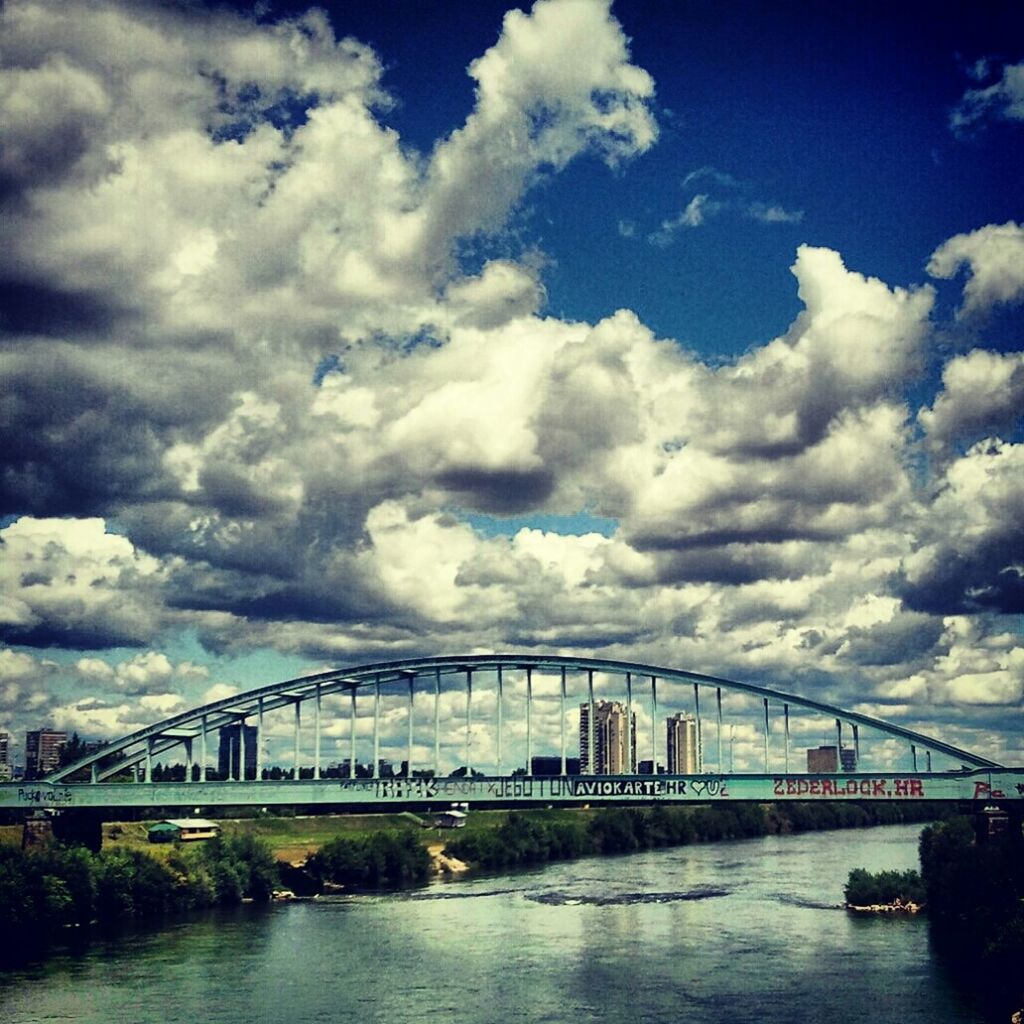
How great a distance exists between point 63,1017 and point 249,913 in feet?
76.9

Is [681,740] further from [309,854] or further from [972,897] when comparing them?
[972,897]

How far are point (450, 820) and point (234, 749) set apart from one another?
18.2 metres

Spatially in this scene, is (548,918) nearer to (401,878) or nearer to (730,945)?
(730,945)

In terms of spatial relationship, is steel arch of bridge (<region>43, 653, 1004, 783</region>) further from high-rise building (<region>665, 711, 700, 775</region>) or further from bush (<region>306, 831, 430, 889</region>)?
high-rise building (<region>665, 711, 700, 775</region>)

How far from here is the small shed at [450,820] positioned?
347ft

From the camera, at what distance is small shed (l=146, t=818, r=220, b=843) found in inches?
3196

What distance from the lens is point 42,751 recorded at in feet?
518

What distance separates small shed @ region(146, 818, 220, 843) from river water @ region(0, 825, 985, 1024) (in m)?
18.7

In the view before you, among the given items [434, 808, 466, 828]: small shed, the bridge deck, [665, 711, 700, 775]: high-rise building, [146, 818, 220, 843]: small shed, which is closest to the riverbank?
[146, 818, 220, 843]: small shed

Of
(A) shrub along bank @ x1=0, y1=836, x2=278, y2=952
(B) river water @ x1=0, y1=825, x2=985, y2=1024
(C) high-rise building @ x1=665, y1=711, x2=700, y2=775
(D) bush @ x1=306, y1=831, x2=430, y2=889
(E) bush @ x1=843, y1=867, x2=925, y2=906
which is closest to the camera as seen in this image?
(B) river water @ x1=0, y1=825, x2=985, y2=1024

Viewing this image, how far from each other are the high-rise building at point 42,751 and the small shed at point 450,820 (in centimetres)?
3093

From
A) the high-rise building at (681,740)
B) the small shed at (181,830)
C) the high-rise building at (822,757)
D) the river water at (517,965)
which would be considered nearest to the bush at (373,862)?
the river water at (517,965)

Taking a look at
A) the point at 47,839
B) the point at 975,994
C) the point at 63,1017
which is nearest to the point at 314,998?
the point at 63,1017

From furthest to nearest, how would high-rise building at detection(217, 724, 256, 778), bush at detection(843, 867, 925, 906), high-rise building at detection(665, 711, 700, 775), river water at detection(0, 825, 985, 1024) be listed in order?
high-rise building at detection(665, 711, 700, 775) → high-rise building at detection(217, 724, 256, 778) → bush at detection(843, 867, 925, 906) → river water at detection(0, 825, 985, 1024)
